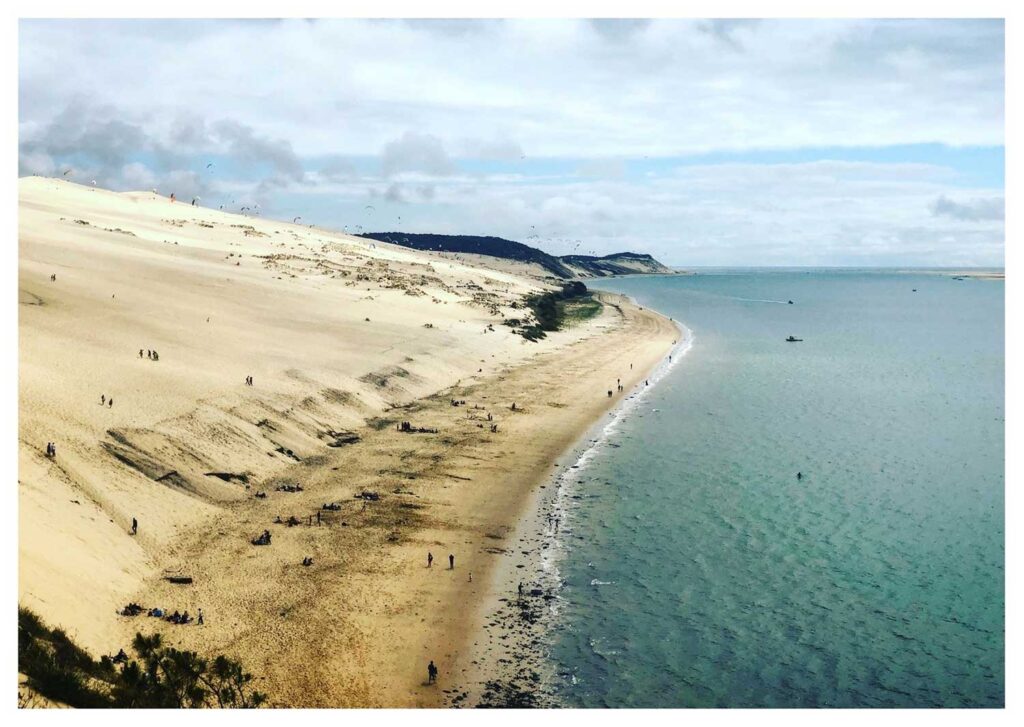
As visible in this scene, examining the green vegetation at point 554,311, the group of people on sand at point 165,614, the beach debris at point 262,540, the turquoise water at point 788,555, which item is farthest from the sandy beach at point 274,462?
the green vegetation at point 554,311

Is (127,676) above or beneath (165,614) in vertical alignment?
above

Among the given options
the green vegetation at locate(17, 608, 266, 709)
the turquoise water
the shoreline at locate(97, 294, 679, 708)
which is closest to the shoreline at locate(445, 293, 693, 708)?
the shoreline at locate(97, 294, 679, 708)

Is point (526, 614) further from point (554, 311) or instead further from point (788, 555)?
point (554, 311)

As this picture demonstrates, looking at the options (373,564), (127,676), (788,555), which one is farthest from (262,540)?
(788,555)

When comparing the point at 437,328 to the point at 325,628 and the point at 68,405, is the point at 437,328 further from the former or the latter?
the point at 325,628

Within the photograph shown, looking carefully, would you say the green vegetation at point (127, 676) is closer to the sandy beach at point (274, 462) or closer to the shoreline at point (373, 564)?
the sandy beach at point (274, 462)

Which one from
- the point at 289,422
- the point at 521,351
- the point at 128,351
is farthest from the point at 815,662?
the point at 521,351
